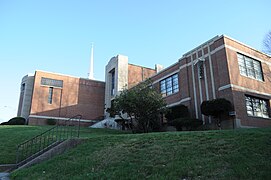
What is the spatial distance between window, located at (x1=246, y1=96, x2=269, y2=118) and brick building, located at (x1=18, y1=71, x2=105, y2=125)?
80.6ft

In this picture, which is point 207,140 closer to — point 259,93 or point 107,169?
point 107,169

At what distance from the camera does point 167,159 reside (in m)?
→ 7.05

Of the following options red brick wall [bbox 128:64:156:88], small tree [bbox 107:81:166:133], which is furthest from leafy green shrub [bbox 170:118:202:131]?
red brick wall [bbox 128:64:156:88]

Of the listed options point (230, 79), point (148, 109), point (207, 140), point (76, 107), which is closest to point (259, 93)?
point (230, 79)

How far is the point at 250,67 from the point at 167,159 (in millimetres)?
16159

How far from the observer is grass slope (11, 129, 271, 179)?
19.1 feet

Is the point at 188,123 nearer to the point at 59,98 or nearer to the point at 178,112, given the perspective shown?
the point at 178,112

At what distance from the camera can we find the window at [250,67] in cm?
1953

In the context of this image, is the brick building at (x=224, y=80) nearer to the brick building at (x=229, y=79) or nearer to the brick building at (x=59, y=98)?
the brick building at (x=229, y=79)

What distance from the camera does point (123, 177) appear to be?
20.5 feet

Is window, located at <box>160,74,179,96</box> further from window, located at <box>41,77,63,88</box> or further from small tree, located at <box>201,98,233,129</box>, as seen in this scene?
window, located at <box>41,77,63,88</box>

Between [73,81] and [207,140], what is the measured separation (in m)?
32.6

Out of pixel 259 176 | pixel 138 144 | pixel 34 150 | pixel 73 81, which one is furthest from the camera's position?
pixel 73 81

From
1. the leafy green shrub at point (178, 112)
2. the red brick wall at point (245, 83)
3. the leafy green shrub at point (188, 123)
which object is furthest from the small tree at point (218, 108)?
the leafy green shrub at point (178, 112)
